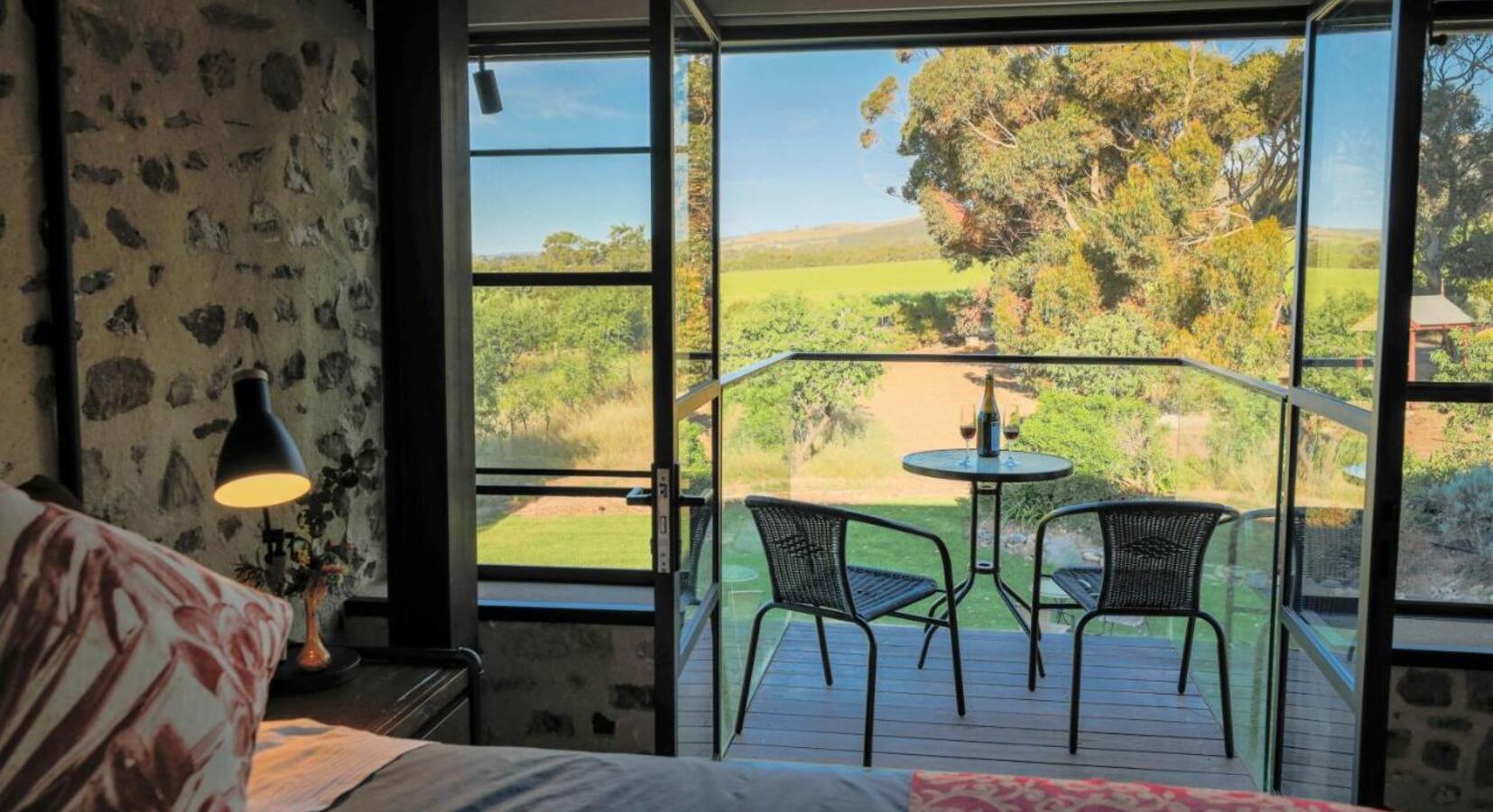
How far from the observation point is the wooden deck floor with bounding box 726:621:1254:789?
3.25 m

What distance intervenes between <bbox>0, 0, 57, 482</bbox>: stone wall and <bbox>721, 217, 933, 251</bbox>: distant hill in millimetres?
8231

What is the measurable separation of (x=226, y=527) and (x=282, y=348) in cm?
55

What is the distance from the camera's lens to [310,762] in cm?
150

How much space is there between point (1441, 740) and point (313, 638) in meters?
2.98

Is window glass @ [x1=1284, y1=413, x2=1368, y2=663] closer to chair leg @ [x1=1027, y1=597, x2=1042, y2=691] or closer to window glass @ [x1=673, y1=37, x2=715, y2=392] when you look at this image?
chair leg @ [x1=1027, y1=597, x2=1042, y2=691]

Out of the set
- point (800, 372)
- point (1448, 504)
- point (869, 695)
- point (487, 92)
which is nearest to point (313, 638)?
point (869, 695)

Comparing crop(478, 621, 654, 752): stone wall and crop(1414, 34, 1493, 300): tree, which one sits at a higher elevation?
crop(1414, 34, 1493, 300): tree

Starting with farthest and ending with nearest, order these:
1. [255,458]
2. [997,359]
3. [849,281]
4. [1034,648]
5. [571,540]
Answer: [849,281] → [997,359] → [1034,648] → [571,540] → [255,458]

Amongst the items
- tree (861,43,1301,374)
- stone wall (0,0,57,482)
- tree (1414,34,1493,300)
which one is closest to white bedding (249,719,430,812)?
stone wall (0,0,57,482)

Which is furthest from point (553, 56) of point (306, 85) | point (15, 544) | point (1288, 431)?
point (15, 544)

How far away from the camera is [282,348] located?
2.91m

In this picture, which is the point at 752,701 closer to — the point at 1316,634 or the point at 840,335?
the point at 1316,634

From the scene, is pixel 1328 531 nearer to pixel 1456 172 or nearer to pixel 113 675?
pixel 1456 172

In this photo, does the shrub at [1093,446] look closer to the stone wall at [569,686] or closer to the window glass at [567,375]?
the window glass at [567,375]
